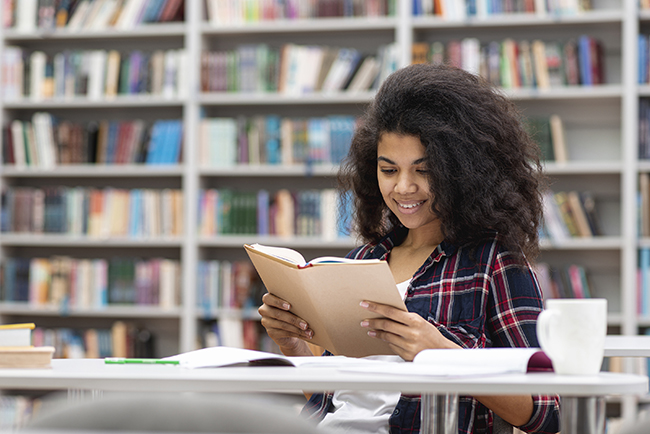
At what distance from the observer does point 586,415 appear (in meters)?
0.82

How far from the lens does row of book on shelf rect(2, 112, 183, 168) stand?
359 centimetres

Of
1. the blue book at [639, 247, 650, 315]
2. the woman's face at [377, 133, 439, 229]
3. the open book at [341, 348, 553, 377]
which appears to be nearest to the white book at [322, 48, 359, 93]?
the blue book at [639, 247, 650, 315]

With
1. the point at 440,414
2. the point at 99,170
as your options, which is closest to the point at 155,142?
the point at 99,170

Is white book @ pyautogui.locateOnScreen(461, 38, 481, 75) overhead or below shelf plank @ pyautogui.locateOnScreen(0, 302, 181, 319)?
overhead

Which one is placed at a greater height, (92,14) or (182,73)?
(92,14)

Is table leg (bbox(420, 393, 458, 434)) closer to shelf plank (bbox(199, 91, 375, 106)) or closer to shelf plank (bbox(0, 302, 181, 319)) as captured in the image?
shelf plank (bbox(199, 91, 375, 106))

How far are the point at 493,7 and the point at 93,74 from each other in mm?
1968

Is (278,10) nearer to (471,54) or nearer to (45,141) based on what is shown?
(471,54)

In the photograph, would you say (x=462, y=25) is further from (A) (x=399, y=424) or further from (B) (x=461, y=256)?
(A) (x=399, y=424)

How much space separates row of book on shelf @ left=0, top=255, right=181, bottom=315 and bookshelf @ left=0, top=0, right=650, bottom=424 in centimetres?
6

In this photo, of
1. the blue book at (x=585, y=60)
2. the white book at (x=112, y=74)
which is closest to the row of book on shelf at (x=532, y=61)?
the blue book at (x=585, y=60)

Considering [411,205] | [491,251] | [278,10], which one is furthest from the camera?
[278,10]

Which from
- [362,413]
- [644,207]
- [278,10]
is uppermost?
[278,10]

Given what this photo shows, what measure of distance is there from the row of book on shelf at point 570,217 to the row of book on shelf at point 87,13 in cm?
203
